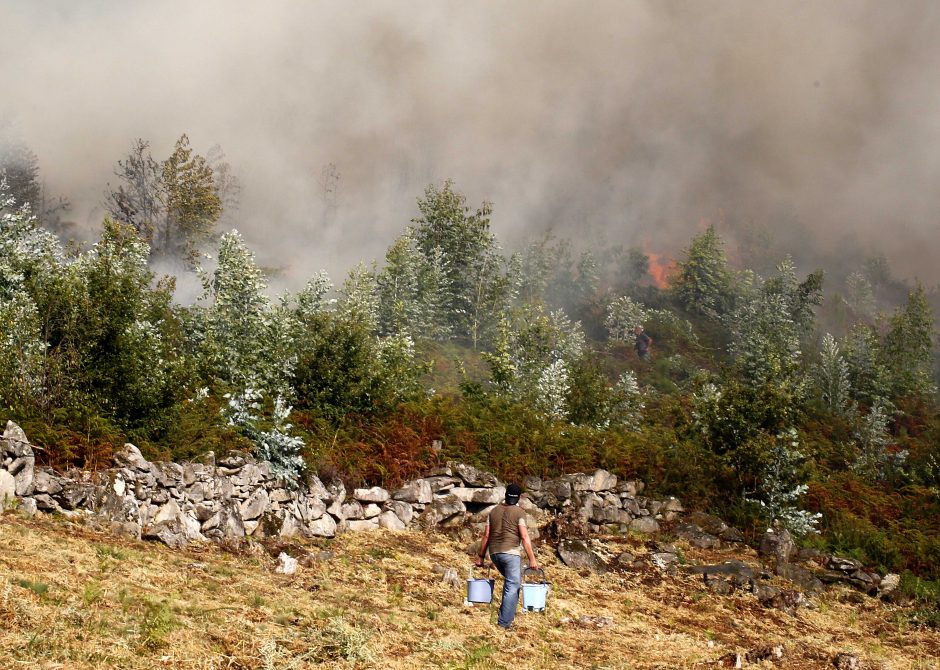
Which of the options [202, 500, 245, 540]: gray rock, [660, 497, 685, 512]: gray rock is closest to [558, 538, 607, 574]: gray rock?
[660, 497, 685, 512]: gray rock

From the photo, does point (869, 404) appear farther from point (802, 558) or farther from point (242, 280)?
point (242, 280)

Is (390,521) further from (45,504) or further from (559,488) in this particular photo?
(45,504)

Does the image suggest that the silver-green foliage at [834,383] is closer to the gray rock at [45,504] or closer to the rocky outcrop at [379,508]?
the rocky outcrop at [379,508]

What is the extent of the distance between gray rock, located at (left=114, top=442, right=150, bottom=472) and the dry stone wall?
2 cm

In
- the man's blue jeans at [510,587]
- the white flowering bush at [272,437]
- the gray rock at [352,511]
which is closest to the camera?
the man's blue jeans at [510,587]

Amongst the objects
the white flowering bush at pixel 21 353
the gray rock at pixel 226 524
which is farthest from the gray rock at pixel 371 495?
the white flowering bush at pixel 21 353

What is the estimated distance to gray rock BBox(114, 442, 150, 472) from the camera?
14.0m

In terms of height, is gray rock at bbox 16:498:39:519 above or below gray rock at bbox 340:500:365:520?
below

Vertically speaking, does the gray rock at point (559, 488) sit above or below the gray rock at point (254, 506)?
above

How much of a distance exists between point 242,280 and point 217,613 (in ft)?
68.6

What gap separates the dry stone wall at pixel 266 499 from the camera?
12922 mm

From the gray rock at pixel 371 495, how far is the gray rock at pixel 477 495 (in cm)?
219

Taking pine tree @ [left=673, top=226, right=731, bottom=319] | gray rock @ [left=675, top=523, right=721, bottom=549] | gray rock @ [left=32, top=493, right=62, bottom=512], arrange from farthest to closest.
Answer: pine tree @ [left=673, top=226, right=731, bottom=319] → gray rock @ [left=675, top=523, right=721, bottom=549] → gray rock @ [left=32, top=493, right=62, bottom=512]

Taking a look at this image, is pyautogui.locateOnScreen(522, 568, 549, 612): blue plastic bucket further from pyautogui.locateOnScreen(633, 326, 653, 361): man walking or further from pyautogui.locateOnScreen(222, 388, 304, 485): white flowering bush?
pyautogui.locateOnScreen(633, 326, 653, 361): man walking
